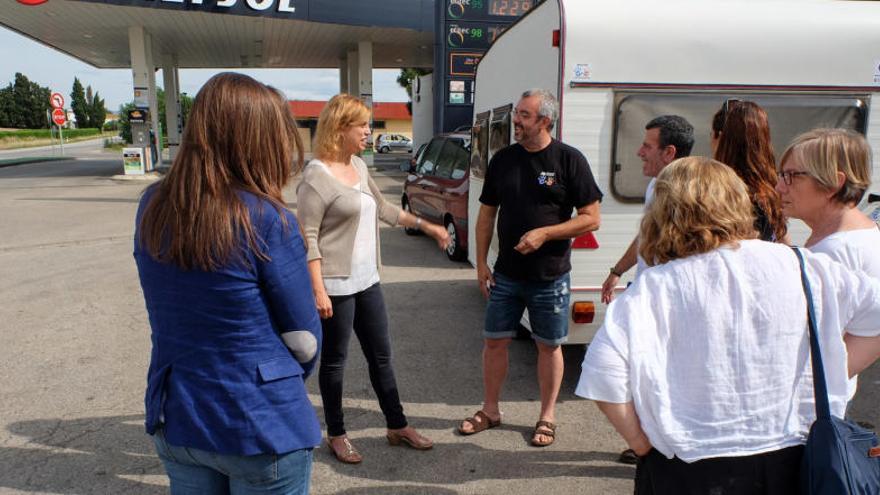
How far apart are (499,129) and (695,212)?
3.64 metres

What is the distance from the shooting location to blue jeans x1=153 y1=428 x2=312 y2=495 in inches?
61.6

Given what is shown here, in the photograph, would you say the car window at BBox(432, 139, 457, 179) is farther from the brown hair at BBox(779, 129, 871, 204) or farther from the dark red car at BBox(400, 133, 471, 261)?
the brown hair at BBox(779, 129, 871, 204)

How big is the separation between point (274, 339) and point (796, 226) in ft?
12.5

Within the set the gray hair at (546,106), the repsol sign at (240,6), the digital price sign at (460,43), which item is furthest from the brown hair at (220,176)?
the repsol sign at (240,6)

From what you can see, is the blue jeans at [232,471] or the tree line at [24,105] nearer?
the blue jeans at [232,471]

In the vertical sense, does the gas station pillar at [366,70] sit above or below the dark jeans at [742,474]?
above

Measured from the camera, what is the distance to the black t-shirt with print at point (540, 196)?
3.24 metres

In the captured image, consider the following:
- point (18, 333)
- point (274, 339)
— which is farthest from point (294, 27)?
point (274, 339)

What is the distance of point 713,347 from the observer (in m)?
1.42

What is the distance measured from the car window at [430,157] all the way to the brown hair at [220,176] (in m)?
7.29

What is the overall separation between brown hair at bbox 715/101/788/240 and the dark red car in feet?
16.9

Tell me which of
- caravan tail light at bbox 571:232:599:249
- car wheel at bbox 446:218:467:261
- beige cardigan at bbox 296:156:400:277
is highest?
beige cardigan at bbox 296:156:400:277

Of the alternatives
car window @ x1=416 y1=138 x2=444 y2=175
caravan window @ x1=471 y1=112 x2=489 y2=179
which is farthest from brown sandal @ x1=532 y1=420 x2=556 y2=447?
car window @ x1=416 y1=138 x2=444 y2=175

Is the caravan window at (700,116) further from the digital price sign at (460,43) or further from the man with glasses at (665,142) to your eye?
the digital price sign at (460,43)
